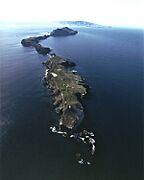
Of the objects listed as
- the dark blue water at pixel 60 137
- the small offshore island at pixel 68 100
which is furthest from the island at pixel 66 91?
the dark blue water at pixel 60 137

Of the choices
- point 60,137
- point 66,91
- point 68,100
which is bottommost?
point 60,137

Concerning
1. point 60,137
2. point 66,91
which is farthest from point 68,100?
point 60,137

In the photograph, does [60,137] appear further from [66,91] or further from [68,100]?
[66,91]

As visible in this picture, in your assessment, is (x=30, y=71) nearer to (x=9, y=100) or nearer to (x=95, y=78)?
(x=95, y=78)

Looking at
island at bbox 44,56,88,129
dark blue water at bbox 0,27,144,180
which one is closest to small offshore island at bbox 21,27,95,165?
island at bbox 44,56,88,129

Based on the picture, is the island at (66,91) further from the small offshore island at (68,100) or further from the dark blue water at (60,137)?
the dark blue water at (60,137)

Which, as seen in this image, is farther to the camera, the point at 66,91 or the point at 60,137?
the point at 66,91

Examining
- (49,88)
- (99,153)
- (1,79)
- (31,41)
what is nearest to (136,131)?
(99,153)
